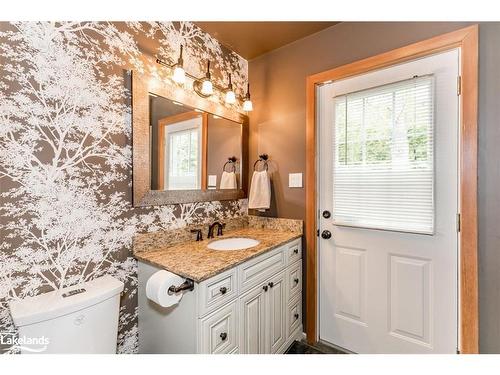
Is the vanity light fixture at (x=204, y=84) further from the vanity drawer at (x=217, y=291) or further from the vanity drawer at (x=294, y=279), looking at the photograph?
the vanity drawer at (x=294, y=279)

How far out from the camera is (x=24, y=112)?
94 centimetres

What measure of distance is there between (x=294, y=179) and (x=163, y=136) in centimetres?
100

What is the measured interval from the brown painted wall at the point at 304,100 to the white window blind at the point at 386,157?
0.23m

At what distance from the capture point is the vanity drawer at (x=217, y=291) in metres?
1.03

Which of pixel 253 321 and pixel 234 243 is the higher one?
pixel 234 243

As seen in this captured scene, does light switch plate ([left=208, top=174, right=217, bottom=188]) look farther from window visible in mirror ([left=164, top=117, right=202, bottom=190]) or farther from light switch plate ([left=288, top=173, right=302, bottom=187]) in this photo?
light switch plate ([left=288, top=173, right=302, bottom=187])

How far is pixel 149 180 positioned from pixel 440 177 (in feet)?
5.45

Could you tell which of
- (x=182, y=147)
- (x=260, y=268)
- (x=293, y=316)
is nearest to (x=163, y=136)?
(x=182, y=147)

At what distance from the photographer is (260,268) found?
1.36 metres

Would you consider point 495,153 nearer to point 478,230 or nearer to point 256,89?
point 478,230

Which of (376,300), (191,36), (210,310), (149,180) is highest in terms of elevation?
(191,36)

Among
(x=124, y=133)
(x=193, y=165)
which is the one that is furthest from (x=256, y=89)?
(x=124, y=133)

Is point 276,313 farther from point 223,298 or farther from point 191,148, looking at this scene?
point 191,148

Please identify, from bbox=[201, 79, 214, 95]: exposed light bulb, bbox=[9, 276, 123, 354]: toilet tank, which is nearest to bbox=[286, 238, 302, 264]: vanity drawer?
bbox=[9, 276, 123, 354]: toilet tank
